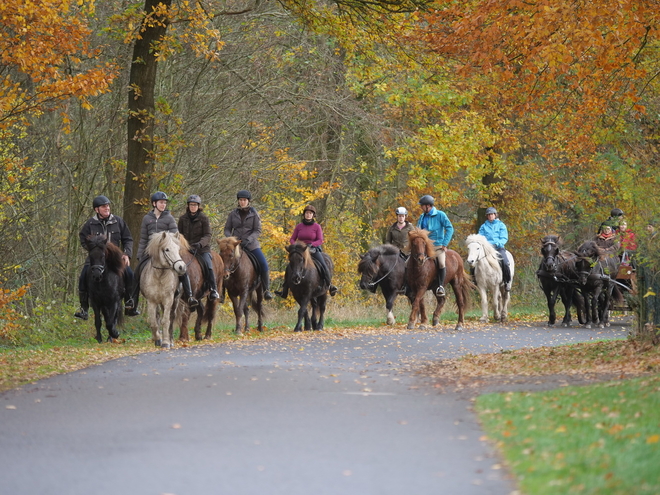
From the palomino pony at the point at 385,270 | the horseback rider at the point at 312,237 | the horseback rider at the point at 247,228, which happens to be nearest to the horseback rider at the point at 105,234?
the horseback rider at the point at 247,228

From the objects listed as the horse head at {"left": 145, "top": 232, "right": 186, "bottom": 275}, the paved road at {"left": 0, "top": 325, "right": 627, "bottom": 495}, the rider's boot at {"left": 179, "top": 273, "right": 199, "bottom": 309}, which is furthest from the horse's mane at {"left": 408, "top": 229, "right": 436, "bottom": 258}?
the paved road at {"left": 0, "top": 325, "right": 627, "bottom": 495}

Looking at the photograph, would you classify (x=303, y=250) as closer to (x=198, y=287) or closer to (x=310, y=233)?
(x=310, y=233)

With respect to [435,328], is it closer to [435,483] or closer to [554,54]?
[554,54]

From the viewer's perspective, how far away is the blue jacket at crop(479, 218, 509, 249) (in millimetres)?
26203

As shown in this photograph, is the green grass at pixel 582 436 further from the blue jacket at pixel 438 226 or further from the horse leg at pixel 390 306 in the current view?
the horse leg at pixel 390 306

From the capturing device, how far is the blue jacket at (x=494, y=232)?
26203mm

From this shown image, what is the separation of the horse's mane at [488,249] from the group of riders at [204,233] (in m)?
0.48

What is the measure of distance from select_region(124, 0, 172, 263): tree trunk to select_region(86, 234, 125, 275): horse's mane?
2.78 metres

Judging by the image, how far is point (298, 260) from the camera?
2102 centimetres

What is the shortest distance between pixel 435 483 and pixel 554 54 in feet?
30.9

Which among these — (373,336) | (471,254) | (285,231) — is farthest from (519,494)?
(285,231)

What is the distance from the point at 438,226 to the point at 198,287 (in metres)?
7.21

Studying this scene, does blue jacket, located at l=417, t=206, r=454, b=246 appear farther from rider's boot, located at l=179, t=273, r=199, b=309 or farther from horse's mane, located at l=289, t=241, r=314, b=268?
rider's boot, located at l=179, t=273, r=199, b=309

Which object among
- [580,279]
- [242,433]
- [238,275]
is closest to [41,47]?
[238,275]
